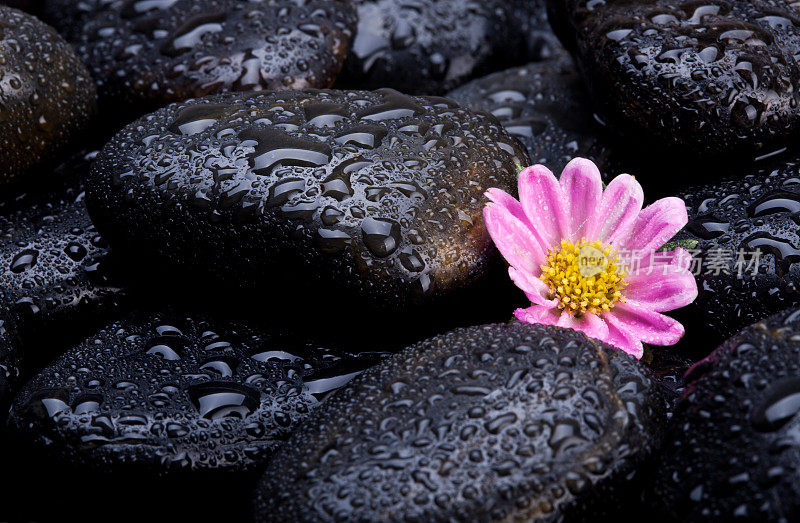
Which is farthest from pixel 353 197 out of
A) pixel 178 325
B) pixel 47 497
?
pixel 47 497

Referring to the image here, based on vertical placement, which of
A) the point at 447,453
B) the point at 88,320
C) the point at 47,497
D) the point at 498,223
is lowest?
the point at 47,497

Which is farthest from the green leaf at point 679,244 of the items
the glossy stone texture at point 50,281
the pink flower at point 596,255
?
the glossy stone texture at point 50,281

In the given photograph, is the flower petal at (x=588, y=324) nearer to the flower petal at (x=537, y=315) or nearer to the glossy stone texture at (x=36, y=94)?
the flower petal at (x=537, y=315)

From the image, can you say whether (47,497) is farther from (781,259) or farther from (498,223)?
(781,259)

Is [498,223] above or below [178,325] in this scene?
above

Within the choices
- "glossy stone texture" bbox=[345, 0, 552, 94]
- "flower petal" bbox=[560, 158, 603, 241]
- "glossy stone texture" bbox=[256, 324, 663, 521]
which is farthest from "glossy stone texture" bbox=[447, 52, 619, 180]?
"glossy stone texture" bbox=[256, 324, 663, 521]

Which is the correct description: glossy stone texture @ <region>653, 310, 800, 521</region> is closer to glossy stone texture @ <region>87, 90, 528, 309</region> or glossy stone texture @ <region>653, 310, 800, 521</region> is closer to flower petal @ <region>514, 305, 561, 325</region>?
flower petal @ <region>514, 305, 561, 325</region>

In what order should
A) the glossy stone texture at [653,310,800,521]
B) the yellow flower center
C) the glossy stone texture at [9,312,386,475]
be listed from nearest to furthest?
the glossy stone texture at [653,310,800,521]
the glossy stone texture at [9,312,386,475]
the yellow flower center

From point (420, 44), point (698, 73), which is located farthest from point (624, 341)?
point (420, 44)
